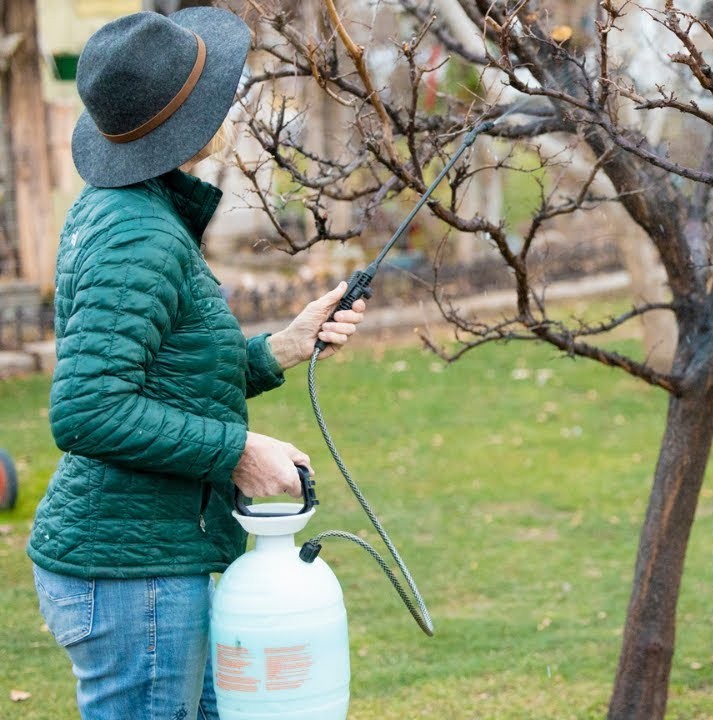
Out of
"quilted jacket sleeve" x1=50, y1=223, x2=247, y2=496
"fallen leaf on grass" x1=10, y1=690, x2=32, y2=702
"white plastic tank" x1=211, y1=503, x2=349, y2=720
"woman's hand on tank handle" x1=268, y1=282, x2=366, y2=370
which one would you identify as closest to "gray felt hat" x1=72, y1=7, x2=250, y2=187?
"quilted jacket sleeve" x1=50, y1=223, x2=247, y2=496

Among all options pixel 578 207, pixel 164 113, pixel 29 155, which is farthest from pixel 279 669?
pixel 29 155

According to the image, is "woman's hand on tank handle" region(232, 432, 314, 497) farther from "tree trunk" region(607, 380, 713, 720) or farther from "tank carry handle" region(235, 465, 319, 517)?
"tree trunk" region(607, 380, 713, 720)

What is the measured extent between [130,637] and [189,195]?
888mm

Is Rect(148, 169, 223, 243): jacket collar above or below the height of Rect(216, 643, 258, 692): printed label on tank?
above

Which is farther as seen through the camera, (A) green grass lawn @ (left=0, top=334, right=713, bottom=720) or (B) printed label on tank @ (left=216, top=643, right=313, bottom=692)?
(A) green grass lawn @ (left=0, top=334, right=713, bottom=720)

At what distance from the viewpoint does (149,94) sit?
2268 millimetres

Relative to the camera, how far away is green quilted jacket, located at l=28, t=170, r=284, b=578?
2146 mm

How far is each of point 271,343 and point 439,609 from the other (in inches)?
112

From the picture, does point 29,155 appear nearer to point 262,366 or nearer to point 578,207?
point 578,207

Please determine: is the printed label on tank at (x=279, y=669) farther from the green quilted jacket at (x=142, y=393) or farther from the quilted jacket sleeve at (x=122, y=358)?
the quilted jacket sleeve at (x=122, y=358)

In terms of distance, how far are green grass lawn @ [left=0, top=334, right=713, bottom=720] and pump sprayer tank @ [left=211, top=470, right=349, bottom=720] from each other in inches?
75.7

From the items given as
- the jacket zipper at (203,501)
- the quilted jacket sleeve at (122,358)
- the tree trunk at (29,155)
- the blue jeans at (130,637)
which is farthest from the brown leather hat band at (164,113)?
the tree trunk at (29,155)

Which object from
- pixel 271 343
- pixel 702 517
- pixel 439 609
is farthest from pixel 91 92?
pixel 702 517

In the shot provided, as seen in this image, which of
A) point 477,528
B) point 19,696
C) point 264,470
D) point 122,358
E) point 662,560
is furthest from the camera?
point 477,528
